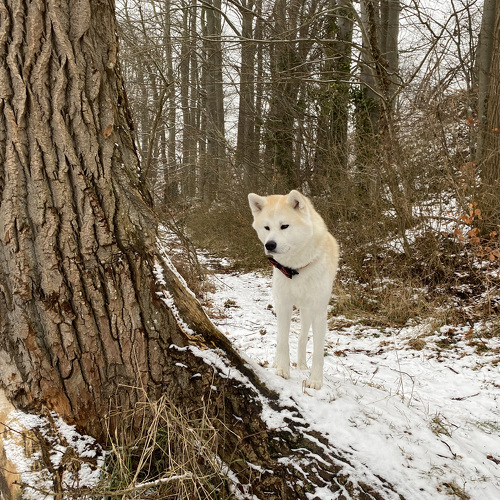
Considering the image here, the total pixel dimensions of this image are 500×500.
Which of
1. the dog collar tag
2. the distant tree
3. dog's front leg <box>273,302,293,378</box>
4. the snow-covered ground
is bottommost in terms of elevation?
the snow-covered ground

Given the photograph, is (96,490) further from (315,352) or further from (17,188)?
(315,352)

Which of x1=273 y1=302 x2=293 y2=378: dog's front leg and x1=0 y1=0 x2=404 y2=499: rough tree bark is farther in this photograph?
x1=273 y1=302 x2=293 y2=378: dog's front leg

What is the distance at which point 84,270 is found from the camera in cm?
202

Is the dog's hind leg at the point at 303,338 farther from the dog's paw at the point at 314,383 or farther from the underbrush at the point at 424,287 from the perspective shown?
the underbrush at the point at 424,287

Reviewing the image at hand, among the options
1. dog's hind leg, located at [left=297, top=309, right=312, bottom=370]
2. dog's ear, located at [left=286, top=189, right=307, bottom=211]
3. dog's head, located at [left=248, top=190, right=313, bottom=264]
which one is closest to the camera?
dog's head, located at [left=248, top=190, right=313, bottom=264]

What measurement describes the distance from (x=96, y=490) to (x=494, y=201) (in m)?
6.21

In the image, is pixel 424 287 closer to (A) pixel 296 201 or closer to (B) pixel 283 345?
(A) pixel 296 201

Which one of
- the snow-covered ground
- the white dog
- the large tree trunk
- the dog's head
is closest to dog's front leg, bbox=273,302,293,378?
the white dog

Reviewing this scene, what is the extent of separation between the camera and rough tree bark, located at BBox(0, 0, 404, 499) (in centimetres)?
190

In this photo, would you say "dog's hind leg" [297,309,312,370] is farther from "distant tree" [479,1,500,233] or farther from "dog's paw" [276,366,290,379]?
"distant tree" [479,1,500,233]

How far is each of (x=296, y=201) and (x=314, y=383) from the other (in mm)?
1434

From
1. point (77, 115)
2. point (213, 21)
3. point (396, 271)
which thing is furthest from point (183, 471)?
point (213, 21)

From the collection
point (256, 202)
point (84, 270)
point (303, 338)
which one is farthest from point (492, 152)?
point (84, 270)

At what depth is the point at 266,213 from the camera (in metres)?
3.35
